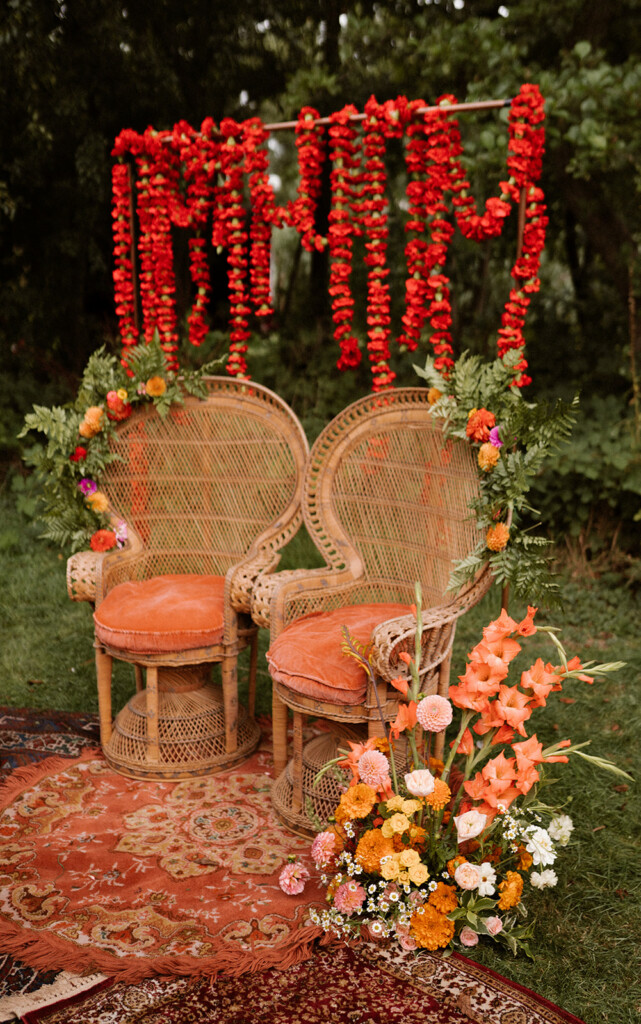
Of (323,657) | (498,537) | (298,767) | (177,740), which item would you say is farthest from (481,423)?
(177,740)

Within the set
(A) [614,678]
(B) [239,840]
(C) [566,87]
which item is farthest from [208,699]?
(C) [566,87]

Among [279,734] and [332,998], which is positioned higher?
[279,734]

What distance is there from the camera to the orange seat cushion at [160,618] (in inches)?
110

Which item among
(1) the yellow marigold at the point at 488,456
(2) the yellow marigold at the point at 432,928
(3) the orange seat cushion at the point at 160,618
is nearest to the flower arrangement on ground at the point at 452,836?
(2) the yellow marigold at the point at 432,928

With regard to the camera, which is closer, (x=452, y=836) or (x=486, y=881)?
(x=486, y=881)

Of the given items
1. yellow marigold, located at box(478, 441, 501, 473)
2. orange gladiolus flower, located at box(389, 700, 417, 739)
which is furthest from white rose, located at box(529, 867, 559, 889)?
yellow marigold, located at box(478, 441, 501, 473)

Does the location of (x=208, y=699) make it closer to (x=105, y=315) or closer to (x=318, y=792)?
(x=318, y=792)

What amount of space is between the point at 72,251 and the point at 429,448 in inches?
181

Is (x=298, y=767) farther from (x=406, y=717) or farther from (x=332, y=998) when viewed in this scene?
(x=332, y=998)

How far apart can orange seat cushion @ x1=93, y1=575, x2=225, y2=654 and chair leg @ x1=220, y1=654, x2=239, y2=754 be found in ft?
0.44

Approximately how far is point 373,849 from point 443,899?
198mm

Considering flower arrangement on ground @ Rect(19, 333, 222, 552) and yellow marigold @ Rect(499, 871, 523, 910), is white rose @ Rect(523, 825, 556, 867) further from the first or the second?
flower arrangement on ground @ Rect(19, 333, 222, 552)

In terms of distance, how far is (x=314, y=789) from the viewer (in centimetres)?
259

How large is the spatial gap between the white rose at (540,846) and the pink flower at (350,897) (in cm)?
42
